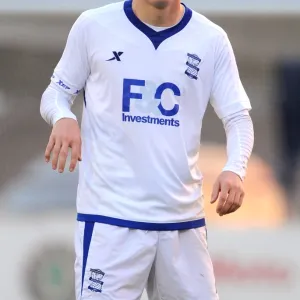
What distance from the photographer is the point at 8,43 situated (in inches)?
197

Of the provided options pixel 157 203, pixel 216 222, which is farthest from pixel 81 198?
pixel 216 222

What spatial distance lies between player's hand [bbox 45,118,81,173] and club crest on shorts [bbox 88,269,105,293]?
0.33 metres

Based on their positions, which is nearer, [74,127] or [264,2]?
[74,127]

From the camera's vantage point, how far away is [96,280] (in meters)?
2.77

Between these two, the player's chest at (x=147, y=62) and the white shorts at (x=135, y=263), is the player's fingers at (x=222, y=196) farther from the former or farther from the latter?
the player's chest at (x=147, y=62)

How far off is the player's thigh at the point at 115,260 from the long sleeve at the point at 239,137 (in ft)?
1.17

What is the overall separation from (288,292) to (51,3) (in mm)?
1984

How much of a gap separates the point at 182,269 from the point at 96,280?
0.27m

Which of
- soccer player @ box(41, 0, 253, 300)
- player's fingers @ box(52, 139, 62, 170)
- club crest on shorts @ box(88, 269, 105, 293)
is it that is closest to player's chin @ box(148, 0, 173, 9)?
soccer player @ box(41, 0, 253, 300)

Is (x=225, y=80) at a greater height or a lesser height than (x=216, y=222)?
greater

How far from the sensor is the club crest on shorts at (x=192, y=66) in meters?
2.82

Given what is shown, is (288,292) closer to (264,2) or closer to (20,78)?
(264,2)

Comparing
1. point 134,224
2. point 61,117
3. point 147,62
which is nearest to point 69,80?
point 61,117

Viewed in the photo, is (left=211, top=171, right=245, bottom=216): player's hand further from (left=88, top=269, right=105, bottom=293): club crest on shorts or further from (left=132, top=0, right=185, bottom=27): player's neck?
(left=132, top=0, right=185, bottom=27): player's neck
